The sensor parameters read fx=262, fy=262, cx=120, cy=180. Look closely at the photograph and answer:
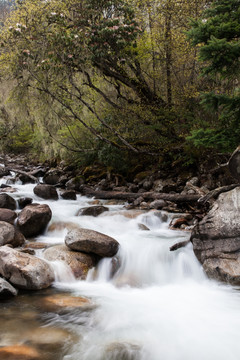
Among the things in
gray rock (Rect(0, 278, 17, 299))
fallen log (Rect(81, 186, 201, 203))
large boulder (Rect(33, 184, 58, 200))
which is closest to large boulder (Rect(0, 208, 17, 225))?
gray rock (Rect(0, 278, 17, 299))

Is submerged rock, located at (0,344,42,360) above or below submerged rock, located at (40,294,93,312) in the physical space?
above

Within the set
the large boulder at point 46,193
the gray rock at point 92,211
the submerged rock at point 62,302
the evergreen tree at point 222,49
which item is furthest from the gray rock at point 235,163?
the large boulder at point 46,193

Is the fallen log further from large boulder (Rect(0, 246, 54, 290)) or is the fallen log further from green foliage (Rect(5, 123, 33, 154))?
green foliage (Rect(5, 123, 33, 154))

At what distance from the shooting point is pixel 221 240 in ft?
Answer: 15.3

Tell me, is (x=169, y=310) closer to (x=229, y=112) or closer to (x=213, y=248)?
(x=213, y=248)

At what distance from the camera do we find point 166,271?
Answer: 525 centimetres

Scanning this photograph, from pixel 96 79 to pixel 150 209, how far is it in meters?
6.77

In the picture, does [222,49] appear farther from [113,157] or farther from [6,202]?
[113,157]

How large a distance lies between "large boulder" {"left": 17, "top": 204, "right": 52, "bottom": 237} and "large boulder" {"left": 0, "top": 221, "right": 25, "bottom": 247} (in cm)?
55

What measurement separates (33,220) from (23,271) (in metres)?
2.33

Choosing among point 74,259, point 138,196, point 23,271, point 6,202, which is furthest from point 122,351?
point 138,196

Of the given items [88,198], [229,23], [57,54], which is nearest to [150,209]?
[88,198]

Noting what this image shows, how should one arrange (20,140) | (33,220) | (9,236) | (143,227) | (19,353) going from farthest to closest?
(20,140) < (143,227) < (33,220) < (9,236) < (19,353)

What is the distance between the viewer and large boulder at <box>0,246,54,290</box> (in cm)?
419
